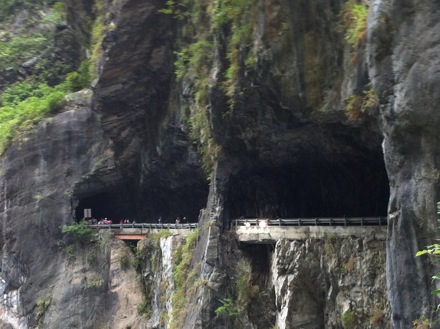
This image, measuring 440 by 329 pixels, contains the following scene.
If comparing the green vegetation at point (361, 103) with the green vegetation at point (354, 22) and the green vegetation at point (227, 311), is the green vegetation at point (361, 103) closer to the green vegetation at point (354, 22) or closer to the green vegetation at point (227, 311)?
the green vegetation at point (354, 22)

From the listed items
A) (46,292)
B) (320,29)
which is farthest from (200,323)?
(46,292)

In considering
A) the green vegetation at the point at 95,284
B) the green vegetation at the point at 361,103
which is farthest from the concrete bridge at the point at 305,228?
the green vegetation at the point at 95,284

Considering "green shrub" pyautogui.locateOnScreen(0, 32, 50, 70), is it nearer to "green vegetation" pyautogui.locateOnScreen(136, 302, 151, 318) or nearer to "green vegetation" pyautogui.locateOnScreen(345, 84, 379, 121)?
"green vegetation" pyautogui.locateOnScreen(136, 302, 151, 318)

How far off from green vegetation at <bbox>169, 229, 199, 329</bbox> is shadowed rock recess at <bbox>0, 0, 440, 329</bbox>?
0.47 feet

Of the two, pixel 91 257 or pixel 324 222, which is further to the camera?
pixel 91 257

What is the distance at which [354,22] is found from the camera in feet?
54.2

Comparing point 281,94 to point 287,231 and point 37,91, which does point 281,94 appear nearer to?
point 287,231

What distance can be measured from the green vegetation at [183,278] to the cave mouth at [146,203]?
6089 millimetres

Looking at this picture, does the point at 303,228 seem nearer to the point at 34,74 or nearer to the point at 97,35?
the point at 97,35

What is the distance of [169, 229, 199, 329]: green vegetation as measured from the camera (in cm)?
2306

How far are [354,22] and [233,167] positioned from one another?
31.1 ft

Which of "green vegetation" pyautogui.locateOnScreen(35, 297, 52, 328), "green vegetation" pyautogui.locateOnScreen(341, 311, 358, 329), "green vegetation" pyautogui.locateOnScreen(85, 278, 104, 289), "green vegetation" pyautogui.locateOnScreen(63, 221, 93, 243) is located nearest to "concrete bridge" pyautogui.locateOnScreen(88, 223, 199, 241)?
"green vegetation" pyautogui.locateOnScreen(63, 221, 93, 243)

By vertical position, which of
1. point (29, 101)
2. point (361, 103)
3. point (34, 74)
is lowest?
point (361, 103)

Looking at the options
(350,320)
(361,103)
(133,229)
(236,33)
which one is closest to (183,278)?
(133,229)
